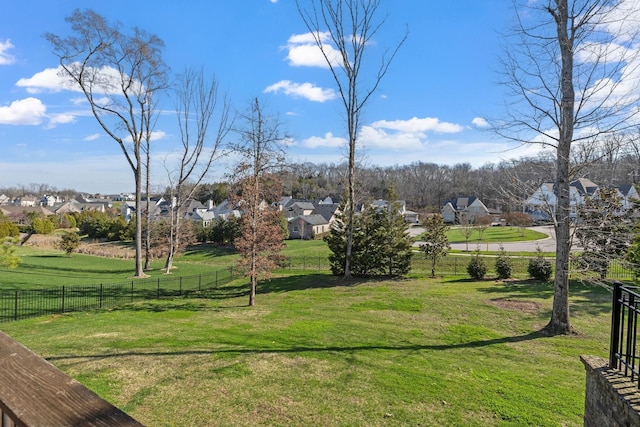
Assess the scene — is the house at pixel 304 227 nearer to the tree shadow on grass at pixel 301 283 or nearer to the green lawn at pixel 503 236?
the green lawn at pixel 503 236

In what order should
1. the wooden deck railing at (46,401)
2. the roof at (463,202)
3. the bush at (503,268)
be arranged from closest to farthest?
the wooden deck railing at (46,401) < the bush at (503,268) < the roof at (463,202)

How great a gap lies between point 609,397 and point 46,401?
5.21 metres

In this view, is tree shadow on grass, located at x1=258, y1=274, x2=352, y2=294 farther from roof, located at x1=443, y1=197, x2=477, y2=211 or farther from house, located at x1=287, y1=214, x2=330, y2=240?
roof, located at x1=443, y1=197, x2=477, y2=211

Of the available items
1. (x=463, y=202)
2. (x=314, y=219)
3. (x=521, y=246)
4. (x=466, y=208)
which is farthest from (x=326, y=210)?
(x=463, y=202)

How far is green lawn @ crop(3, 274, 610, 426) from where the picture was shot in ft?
17.9

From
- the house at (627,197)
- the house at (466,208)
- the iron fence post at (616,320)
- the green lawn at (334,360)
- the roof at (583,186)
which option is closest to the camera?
the iron fence post at (616,320)

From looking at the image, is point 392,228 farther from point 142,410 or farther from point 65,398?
point 65,398

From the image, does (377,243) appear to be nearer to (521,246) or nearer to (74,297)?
(74,297)

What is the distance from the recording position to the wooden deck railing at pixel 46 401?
1.04 metres

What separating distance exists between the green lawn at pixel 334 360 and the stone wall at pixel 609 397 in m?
1.08

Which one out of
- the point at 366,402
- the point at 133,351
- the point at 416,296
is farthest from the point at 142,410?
the point at 416,296

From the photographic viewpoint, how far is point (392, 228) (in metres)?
19.6

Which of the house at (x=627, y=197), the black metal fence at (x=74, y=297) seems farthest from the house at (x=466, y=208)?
the black metal fence at (x=74, y=297)

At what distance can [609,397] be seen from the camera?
3986mm
